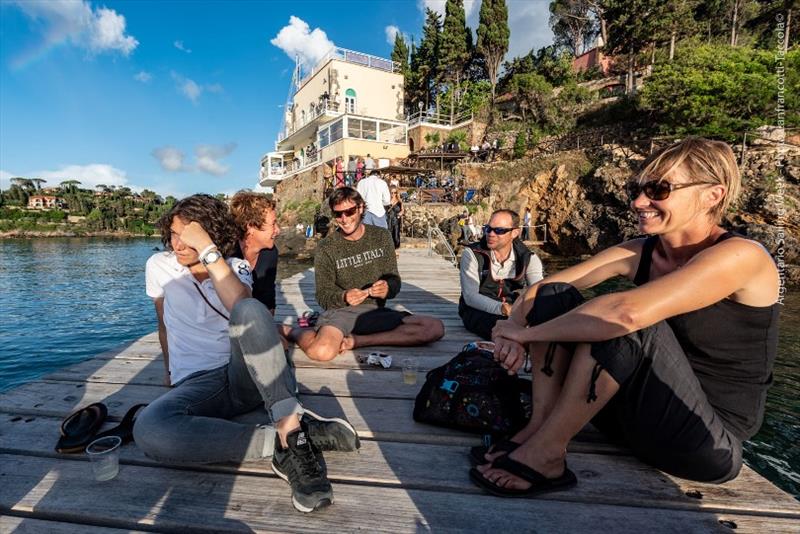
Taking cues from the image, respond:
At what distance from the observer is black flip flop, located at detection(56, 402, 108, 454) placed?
1.88m

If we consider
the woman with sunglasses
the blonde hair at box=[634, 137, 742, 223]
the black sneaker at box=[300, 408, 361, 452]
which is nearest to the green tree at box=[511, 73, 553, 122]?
the blonde hair at box=[634, 137, 742, 223]

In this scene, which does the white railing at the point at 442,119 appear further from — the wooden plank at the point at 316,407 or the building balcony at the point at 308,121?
the wooden plank at the point at 316,407

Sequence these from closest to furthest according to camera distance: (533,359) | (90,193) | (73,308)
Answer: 1. (533,359)
2. (73,308)
3. (90,193)

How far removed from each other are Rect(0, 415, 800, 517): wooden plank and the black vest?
2.17m

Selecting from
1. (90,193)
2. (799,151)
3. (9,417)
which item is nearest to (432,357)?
(9,417)

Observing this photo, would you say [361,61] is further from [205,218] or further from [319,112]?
[205,218]

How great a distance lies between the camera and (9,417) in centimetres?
224

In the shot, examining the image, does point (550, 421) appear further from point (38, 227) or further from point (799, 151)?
point (38, 227)

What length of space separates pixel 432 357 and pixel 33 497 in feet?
8.43

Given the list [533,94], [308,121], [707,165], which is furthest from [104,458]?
[308,121]

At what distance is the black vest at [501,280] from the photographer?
12.8 ft

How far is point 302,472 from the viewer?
1575 millimetres

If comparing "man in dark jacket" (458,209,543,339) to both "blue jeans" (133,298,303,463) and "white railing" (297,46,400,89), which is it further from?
"white railing" (297,46,400,89)

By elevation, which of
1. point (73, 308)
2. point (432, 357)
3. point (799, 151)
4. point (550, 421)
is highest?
point (799, 151)
